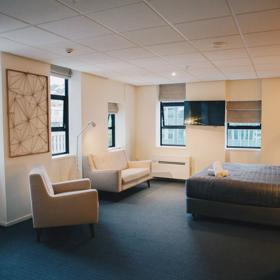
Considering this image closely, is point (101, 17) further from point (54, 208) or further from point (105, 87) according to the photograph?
point (105, 87)

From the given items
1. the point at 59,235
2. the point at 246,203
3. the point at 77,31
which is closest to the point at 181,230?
the point at 246,203

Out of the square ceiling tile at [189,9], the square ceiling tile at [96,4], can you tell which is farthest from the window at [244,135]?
the square ceiling tile at [96,4]

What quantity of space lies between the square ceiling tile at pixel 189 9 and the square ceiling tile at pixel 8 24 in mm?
1345

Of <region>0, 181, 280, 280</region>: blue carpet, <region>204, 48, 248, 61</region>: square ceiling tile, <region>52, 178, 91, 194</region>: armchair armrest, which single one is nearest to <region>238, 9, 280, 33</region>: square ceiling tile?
<region>204, 48, 248, 61</region>: square ceiling tile

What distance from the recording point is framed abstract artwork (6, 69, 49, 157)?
4.02m

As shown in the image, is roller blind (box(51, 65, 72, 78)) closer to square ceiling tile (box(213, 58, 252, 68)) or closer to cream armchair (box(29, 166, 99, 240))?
cream armchair (box(29, 166, 99, 240))

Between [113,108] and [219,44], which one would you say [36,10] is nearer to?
[219,44]

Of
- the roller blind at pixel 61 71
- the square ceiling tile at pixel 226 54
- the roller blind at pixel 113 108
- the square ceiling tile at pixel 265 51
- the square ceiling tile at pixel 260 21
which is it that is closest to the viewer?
the square ceiling tile at pixel 260 21

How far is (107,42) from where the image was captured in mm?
3453

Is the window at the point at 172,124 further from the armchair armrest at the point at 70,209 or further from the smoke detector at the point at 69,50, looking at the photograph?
the armchair armrest at the point at 70,209

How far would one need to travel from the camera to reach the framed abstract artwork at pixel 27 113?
13.2 ft

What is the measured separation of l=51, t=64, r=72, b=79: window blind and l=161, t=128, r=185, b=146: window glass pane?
10.1ft

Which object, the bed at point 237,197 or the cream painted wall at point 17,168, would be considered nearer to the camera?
the bed at point 237,197

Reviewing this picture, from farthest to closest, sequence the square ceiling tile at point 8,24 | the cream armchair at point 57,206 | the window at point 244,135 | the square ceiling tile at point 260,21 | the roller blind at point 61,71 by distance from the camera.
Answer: the window at point 244,135 < the roller blind at point 61,71 < the cream armchair at point 57,206 < the square ceiling tile at point 8,24 < the square ceiling tile at point 260,21
